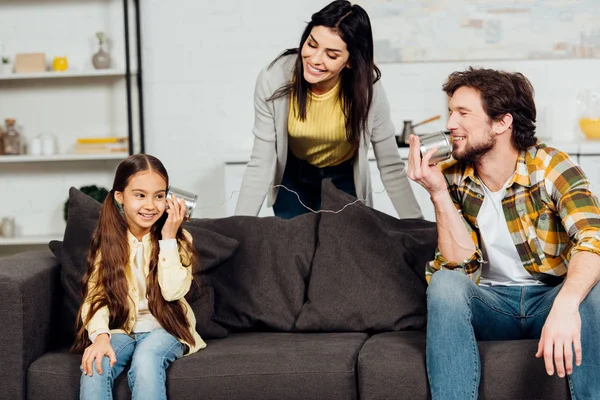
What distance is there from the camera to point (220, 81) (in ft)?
16.6

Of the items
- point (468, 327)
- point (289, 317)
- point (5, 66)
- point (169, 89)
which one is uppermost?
point (5, 66)

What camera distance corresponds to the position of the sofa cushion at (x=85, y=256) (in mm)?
2518

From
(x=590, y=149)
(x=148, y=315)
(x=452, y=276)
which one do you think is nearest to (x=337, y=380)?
(x=452, y=276)

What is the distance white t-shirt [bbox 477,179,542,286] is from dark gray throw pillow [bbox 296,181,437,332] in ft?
1.07

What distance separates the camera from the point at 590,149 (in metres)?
4.23

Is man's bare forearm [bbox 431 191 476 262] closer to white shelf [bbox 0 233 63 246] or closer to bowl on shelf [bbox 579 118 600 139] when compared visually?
bowl on shelf [bbox 579 118 600 139]

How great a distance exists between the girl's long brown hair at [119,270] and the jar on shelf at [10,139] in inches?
110

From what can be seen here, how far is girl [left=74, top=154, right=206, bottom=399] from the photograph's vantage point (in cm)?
224

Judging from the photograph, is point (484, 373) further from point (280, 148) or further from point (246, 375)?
point (280, 148)

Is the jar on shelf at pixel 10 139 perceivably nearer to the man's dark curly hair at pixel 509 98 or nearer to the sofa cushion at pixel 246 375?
the sofa cushion at pixel 246 375

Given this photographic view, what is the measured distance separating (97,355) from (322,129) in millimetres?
1077

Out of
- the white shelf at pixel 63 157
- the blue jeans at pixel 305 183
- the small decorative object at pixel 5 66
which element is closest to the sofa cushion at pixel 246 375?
the blue jeans at pixel 305 183


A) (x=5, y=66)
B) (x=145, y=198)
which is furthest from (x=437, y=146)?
(x=5, y=66)

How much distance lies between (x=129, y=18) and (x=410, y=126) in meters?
1.76
